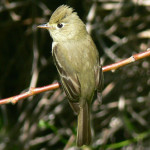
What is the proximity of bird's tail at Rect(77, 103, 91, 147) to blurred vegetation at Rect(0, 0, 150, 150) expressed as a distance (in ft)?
2.14

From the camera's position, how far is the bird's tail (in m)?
2.96

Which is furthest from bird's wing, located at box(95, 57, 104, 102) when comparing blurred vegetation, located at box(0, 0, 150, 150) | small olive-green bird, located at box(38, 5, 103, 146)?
blurred vegetation, located at box(0, 0, 150, 150)

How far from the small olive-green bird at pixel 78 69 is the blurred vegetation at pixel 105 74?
57 cm

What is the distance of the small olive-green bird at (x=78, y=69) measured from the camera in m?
3.00

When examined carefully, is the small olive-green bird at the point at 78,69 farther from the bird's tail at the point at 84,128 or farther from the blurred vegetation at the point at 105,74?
the blurred vegetation at the point at 105,74

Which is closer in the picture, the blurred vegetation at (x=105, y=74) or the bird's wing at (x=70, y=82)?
the bird's wing at (x=70, y=82)

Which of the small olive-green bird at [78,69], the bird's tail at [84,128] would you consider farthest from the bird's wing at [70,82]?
the bird's tail at [84,128]

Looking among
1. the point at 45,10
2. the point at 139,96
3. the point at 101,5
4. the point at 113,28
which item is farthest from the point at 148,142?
the point at 45,10

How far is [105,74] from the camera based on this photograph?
4.09 metres

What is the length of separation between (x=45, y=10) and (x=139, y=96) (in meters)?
1.63

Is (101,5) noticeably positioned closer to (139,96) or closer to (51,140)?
(139,96)

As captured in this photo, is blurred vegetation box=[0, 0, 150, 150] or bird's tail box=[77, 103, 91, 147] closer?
bird's tail box=[77, 103, 91, 147]

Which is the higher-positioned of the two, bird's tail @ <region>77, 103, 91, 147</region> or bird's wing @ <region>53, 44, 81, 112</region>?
bird's wing @ <region>53, 44, 81, 112</region>

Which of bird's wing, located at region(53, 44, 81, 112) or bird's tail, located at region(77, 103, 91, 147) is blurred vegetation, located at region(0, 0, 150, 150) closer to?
bird's tail, located at region(77, 103, 91, 147)
